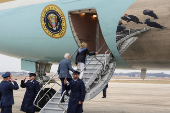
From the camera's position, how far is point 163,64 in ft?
34.0

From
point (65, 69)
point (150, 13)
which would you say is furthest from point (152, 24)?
point (65, 69)

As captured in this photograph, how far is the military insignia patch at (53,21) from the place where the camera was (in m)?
10.7

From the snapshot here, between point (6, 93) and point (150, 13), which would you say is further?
point (150, 13)

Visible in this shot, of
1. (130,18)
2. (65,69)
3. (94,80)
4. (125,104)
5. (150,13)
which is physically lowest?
(125,104)

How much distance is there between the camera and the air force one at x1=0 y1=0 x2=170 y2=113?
9.30m

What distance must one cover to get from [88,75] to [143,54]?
2182 millimetres

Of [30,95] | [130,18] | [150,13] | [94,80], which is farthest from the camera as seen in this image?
[94,80]

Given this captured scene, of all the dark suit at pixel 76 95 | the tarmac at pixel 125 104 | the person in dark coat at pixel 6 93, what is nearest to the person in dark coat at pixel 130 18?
the dark suit at pixel 76 95

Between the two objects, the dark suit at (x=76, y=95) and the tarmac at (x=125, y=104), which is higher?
the dark suit at (x=76, y=95)

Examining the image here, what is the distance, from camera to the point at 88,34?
12070 millimetres

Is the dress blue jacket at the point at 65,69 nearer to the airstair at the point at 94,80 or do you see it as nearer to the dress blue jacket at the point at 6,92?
the airstair at the point at 94,80

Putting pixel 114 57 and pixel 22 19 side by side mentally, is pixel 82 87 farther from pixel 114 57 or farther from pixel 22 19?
pixel 22 19

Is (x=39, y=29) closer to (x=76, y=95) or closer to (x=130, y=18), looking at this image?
(x=130, y=18)

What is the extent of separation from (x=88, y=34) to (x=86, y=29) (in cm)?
25
